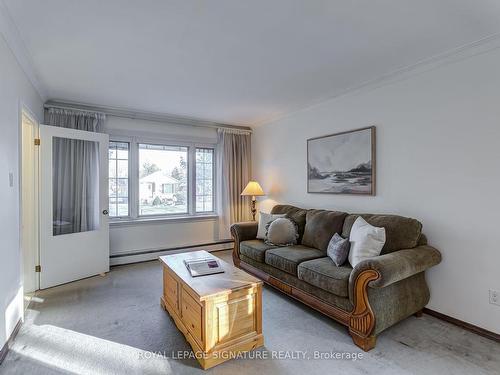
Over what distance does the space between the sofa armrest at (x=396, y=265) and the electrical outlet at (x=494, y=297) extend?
1.36ft

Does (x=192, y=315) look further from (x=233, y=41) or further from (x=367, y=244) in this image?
(x=233, y=41)

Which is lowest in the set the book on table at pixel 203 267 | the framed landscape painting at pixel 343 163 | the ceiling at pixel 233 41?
the book on table at pixel 203 267

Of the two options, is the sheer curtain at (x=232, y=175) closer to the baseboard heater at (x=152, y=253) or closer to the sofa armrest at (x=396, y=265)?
the baseboard heater at (x=152, y=253)

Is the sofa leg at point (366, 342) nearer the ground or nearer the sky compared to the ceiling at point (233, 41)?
nearer the ground

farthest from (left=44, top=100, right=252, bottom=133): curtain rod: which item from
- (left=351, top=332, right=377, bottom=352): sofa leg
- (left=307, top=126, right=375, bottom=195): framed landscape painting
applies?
(left=351, top=332, right=377, bottom=352): sofa leg

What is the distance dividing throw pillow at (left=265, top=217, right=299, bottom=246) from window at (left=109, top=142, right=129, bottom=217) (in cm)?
243

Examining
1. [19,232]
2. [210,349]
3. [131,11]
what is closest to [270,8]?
[131,11]

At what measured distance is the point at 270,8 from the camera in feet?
6.00

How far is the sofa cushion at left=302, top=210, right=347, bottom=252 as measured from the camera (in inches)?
124

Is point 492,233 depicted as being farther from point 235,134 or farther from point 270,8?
point 235,134

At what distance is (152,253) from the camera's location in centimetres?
449

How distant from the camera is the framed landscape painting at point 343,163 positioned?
10.5 ft

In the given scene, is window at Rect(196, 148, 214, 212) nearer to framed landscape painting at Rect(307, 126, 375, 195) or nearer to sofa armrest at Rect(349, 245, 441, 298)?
framed landscape painting at Rect(307, 126, 375, 195)

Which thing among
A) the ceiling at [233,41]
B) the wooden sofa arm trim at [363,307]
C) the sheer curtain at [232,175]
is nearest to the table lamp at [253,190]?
the sheer curtain at [232,175]
